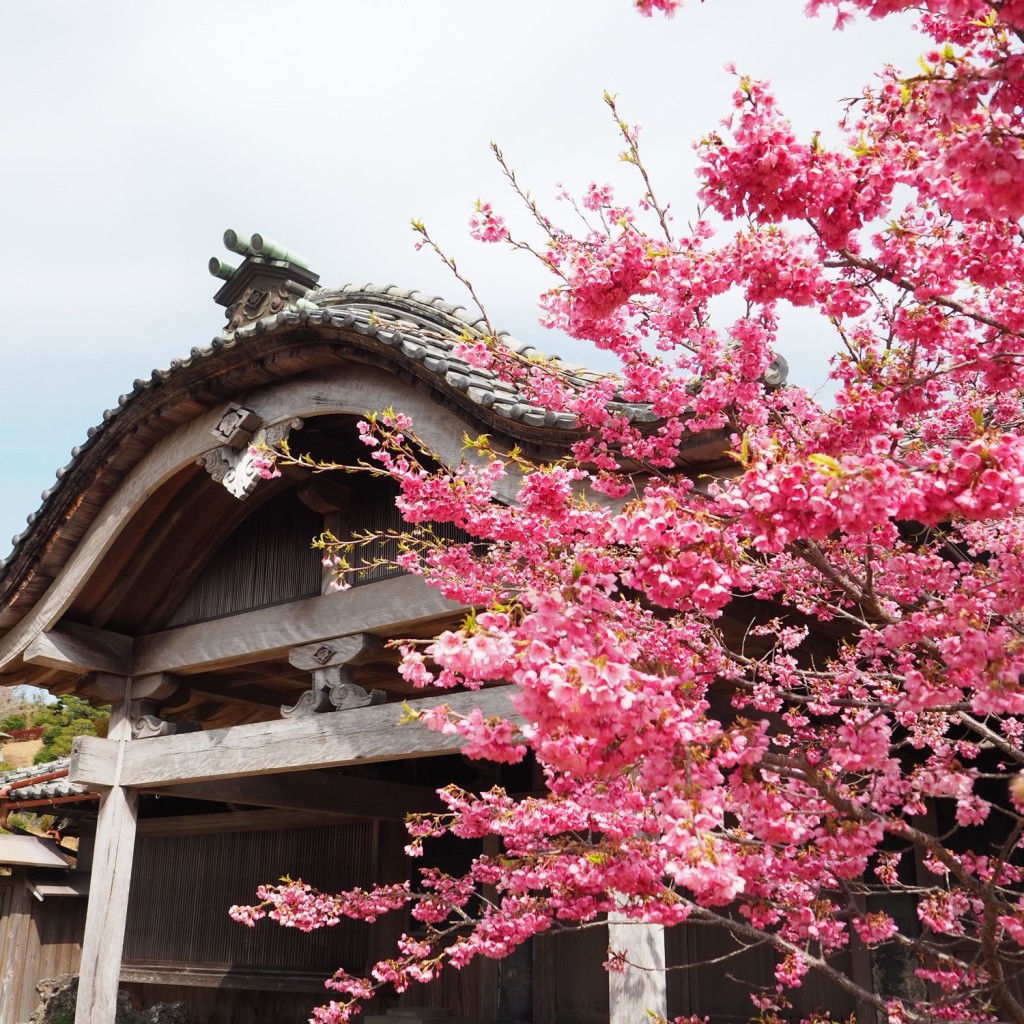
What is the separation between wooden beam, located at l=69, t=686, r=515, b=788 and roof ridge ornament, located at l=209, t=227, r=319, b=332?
2389 mm

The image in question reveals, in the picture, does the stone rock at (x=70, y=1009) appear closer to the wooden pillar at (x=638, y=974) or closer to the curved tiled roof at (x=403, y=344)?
the curved tiled roof at (x=403, y=344)

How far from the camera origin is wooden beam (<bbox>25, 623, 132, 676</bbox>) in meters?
6.35

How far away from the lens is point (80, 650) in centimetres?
647

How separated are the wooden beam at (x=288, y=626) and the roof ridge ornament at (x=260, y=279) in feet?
5.72

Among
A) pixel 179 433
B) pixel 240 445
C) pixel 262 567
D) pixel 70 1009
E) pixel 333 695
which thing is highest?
pixel 179 433

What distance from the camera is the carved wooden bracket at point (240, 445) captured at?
5469 mm

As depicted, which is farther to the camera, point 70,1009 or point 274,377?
point 70,1009

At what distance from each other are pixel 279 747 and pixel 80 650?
176 cm

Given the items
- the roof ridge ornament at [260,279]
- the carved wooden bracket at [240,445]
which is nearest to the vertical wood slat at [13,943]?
the carved wooden bracket at [240,445]

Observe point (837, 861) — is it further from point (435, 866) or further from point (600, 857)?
point (435, 866)

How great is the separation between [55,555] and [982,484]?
560cm

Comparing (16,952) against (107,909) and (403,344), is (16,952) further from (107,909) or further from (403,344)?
(403,344)

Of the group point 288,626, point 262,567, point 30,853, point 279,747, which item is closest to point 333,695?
point 279,747

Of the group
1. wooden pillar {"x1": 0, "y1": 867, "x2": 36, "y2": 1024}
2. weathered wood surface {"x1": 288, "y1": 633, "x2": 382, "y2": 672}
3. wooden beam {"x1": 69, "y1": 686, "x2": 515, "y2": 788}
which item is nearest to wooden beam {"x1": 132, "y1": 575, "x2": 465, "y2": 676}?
weathered wood surface {"x1": 288, "y1": 633, "x2": 382, "y2": 672}
